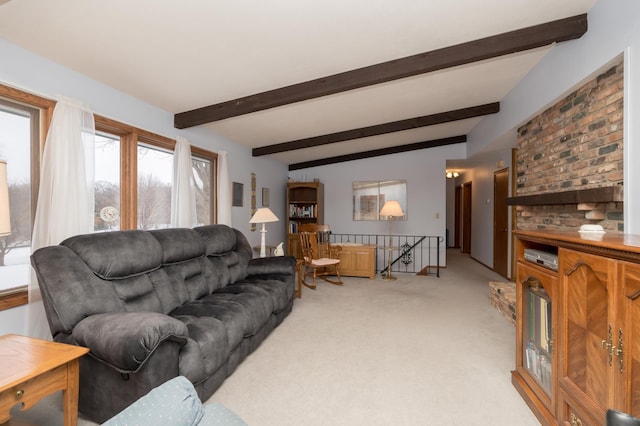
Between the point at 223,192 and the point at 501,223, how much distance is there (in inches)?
202

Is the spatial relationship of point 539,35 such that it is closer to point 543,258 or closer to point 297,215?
point 543,258

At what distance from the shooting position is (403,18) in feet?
7.52

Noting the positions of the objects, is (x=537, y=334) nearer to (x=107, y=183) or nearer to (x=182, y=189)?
(x=182, y=189)

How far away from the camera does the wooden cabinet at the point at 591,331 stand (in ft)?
3.89

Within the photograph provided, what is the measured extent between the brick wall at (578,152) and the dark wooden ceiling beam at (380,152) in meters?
2.60

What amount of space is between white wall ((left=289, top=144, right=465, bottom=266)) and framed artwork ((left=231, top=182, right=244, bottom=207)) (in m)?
2.37

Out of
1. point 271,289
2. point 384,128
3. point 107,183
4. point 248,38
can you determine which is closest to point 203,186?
point 107,183

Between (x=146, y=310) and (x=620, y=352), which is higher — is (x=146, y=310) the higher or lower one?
the lower one

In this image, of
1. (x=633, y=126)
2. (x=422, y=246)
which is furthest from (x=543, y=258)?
(x=422, y=246)

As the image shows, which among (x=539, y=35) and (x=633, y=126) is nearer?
(x=633, y=126)

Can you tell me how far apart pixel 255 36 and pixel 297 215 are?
4759mm

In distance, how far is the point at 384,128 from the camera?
509 cm

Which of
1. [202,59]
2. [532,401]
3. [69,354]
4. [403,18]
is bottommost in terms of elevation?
[532,401]

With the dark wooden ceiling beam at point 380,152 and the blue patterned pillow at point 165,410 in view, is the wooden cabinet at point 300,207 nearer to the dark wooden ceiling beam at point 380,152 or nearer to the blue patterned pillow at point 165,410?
the dark wooden ceiling beam at point 380,152
